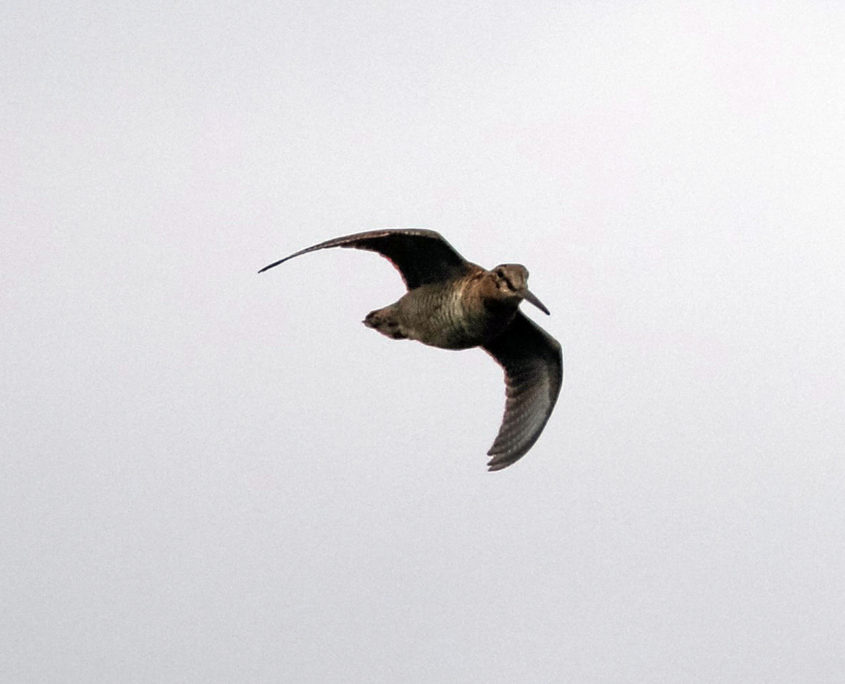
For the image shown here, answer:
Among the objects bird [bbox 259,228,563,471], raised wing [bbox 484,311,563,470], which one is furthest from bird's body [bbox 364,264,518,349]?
raised wing [bbox 484,311,563,470]

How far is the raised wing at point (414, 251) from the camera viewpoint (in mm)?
24484

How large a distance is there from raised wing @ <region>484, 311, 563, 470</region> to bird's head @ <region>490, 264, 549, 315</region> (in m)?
3.13

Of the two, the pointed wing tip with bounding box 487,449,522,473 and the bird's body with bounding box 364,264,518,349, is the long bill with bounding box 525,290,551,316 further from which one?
the pointed wing tip with bounding box 487,449,522,473

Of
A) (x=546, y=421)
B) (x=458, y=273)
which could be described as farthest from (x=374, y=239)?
(x=546, y=421)

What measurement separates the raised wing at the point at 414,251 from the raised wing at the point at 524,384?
6.59 ft

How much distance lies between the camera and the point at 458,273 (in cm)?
2520

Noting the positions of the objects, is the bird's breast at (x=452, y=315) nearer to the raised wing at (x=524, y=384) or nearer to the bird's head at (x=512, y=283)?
the bird's head at (x=512, y=283)

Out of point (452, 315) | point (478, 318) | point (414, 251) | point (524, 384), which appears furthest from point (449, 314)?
point (524, 384)

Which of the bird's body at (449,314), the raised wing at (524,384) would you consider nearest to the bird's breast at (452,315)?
the bird's body at (449,314)

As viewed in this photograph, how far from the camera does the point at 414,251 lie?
83.1 ft

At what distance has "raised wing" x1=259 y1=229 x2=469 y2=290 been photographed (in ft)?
80.3

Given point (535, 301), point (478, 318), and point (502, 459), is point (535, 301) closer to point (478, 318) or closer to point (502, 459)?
point (478, 318)

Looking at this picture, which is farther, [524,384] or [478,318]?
[524,384]

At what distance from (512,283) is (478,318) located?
98cm
